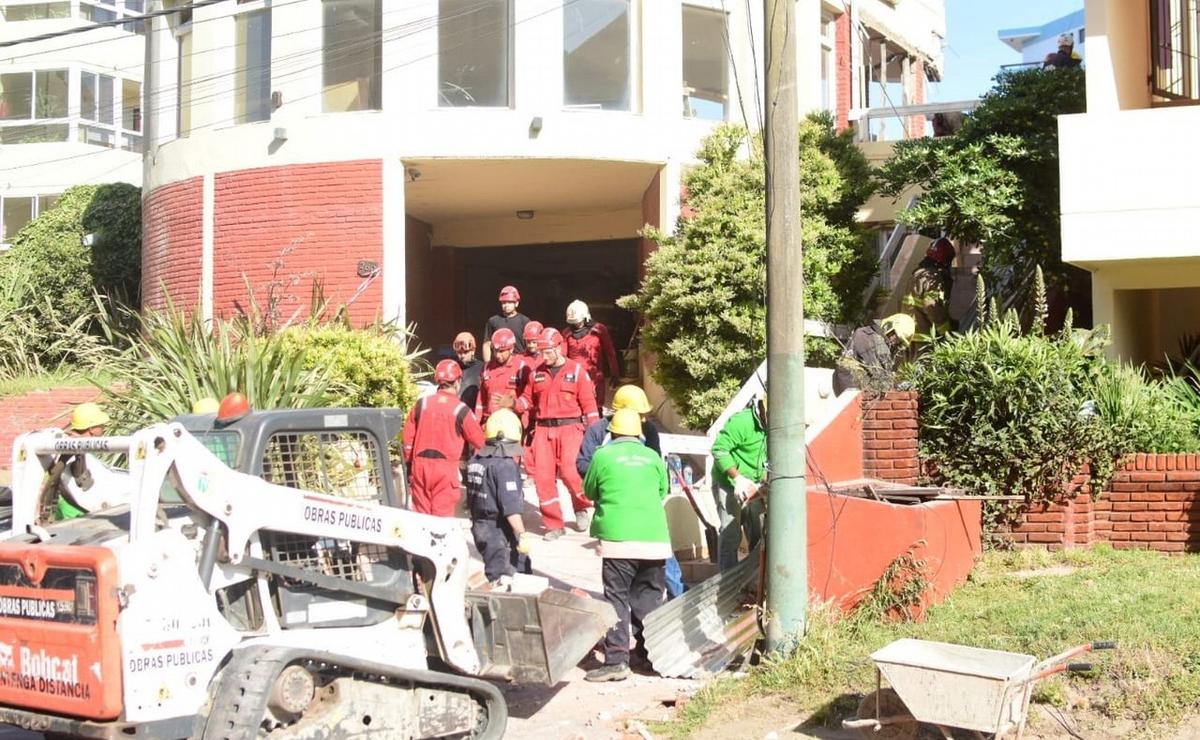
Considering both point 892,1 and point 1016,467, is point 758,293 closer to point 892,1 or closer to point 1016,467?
point 1016,467

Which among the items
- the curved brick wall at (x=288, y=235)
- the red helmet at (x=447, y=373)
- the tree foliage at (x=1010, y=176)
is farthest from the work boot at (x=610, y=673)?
the curved brick wall at (x=288, y=235)

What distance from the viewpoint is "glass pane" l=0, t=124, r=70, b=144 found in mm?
31438

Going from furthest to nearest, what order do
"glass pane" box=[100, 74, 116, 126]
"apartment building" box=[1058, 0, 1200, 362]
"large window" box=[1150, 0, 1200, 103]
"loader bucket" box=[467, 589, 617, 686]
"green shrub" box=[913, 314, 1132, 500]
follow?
"glass pane" box=[100, 74, 116, 126] → "large window" box=[1150, 0, 1200, 103] → "apartment building" box=[1058, 0, 1200, 362] → "green shrub" box=[913, 314, 1132, 500] → "loader bucket" box=[467, 589, 617, 686]

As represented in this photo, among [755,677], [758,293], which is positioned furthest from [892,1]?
[755,677]

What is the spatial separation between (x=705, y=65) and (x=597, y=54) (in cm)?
154

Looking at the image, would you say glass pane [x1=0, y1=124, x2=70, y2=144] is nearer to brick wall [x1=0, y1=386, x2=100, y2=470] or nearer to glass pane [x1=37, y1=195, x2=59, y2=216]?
glass pane [x1=37, y1=195, x2=59, y2=216]

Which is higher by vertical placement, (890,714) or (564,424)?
(564,424)

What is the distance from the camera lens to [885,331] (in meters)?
11.9

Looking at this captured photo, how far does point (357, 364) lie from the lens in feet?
42.6

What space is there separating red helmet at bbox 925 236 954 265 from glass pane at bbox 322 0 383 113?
6852 mm

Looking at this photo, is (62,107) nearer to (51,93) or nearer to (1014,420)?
(51,93)

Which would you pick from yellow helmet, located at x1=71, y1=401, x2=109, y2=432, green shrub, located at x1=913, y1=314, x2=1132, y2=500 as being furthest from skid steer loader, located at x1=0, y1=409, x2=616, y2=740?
green shrub, located at x1=913, y1=314, x2=1132, y2=500

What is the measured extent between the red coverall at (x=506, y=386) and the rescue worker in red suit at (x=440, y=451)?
274 cm

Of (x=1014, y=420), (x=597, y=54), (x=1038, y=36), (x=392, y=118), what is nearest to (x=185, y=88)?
(x=392, y=118)
